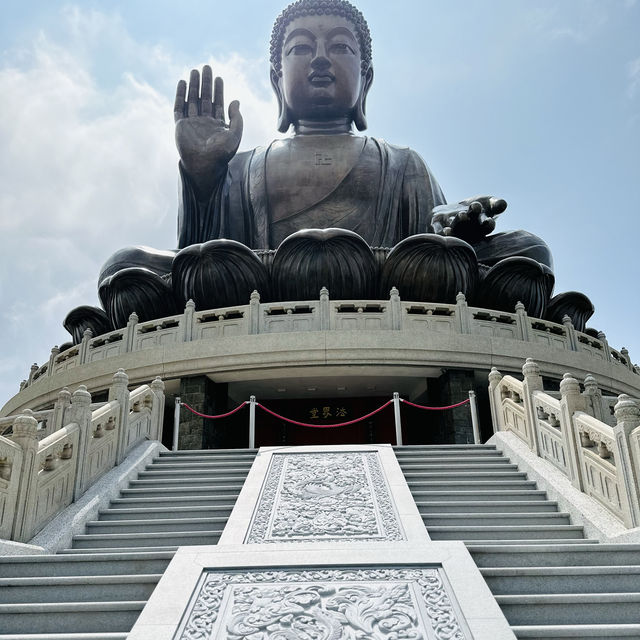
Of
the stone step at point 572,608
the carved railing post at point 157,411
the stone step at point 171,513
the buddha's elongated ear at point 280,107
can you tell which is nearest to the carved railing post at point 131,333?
the carved railing post at point 157,411

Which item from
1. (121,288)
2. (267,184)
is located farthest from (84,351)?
(267,184)

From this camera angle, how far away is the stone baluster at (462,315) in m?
10.7

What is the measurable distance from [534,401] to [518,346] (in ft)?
13.7

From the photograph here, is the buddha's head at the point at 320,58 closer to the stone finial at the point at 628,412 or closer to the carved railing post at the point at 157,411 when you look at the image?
the carved railing post at the point at 157,411

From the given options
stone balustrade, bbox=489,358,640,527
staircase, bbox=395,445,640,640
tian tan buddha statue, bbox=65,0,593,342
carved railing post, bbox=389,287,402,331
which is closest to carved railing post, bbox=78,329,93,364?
tian tan buddha statue, bbox=65,0,593,342

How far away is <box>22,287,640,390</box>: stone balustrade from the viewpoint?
10602mm

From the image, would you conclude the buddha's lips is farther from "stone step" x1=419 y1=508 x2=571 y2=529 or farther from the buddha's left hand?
"stone step" x1=419 y1=508 x2=571 y2=529

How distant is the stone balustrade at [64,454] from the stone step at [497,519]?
2625 millimetres

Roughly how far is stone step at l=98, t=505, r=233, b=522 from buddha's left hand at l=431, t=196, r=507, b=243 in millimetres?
8117

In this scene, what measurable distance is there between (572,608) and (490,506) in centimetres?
183

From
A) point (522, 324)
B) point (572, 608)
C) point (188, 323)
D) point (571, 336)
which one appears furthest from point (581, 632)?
point (571, 336)

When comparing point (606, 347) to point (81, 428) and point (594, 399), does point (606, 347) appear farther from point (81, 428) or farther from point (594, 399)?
point (81, 428)

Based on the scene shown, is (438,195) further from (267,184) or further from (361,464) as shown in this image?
(361,464)

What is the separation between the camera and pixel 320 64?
1608 centimetres
